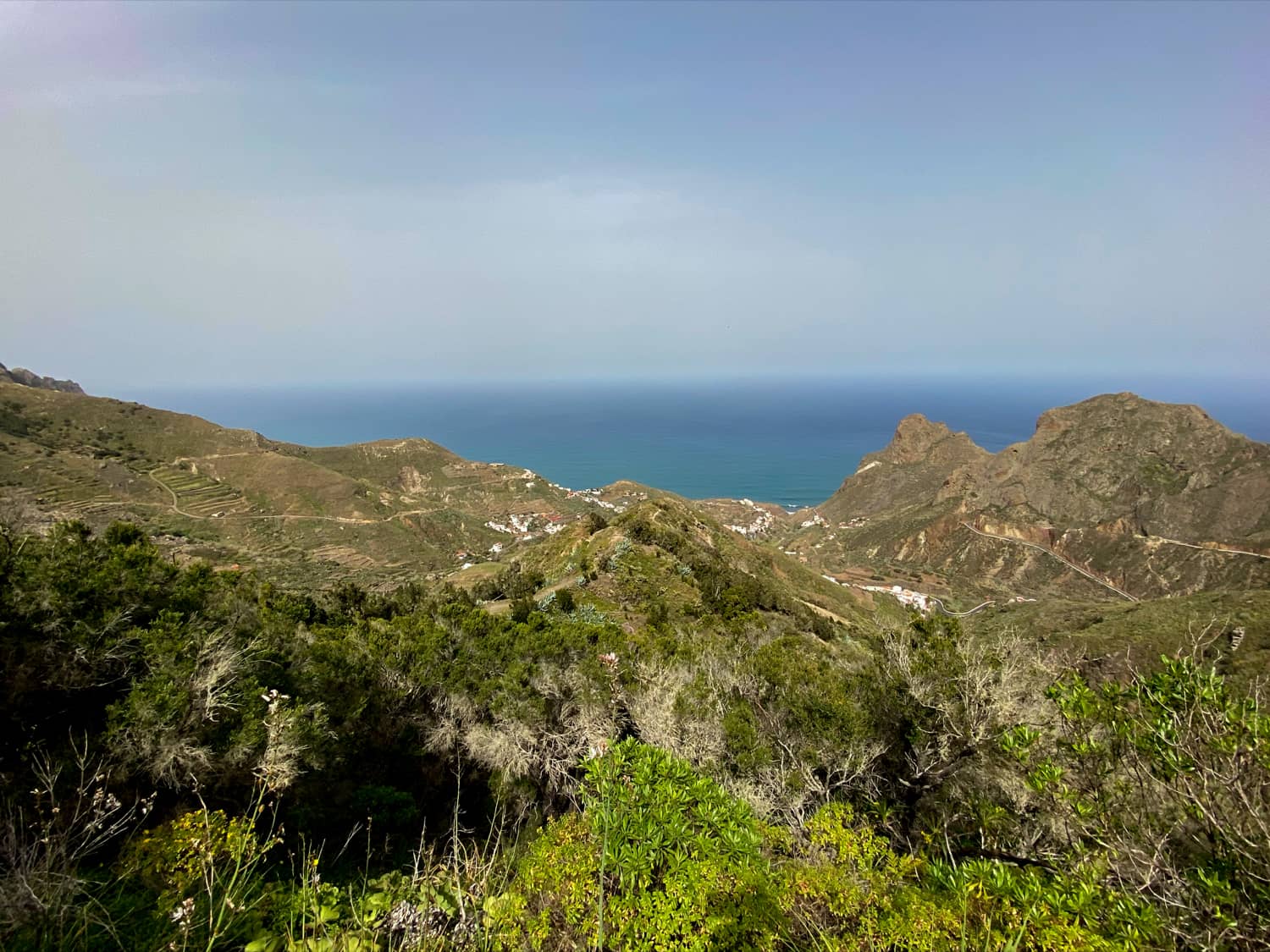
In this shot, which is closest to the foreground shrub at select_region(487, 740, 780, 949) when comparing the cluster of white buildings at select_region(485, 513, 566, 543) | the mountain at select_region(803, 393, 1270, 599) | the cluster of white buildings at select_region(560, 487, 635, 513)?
the mountain at select_region(803, 393, 1270, 599)

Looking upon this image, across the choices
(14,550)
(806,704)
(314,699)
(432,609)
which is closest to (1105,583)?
(806,704)

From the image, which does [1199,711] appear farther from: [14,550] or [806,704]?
[14,550]

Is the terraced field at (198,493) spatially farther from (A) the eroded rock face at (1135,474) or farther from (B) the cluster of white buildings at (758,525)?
(A) the eroded rock face at (1135,474)

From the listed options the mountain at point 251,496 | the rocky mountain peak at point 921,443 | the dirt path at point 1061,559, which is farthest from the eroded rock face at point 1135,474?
the mountain at point 251,496

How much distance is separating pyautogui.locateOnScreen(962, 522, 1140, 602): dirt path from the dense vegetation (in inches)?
3048

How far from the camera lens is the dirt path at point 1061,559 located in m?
Result: 71.4

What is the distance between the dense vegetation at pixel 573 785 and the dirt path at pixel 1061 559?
77427 mm

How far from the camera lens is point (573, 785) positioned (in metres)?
14.0

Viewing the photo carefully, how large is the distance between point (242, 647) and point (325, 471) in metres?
95.3

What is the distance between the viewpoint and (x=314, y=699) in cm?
1288

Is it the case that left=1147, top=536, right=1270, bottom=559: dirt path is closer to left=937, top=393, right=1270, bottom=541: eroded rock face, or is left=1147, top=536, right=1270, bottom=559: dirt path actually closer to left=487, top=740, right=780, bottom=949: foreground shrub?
left=937, top=393, right=1270, bottom=541: eroded rock face

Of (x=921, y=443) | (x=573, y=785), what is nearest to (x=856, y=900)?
(x=573, y=785)

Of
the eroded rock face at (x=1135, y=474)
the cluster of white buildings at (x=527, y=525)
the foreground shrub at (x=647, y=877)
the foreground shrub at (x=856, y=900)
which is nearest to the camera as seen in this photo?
the foreground shrub at (x=856, y=900)

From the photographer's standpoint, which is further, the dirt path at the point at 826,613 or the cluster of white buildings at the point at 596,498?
the cluster of white buildings at the point at 596,498
